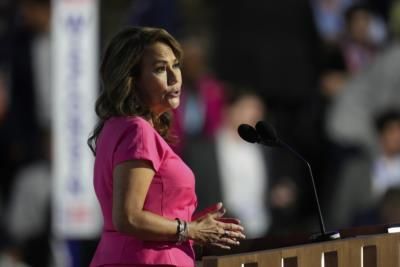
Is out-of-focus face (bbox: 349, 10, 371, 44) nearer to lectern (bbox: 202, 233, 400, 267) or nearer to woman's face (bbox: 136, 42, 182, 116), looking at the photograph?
woman's face (bbox: 136, 42, 182, 116)

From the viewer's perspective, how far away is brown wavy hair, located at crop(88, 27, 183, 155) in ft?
21.6

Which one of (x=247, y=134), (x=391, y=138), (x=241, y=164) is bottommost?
(x=241, y=164)

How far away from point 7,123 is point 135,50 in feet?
28.4

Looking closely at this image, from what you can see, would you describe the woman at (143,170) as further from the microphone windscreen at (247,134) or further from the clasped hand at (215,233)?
the microphone windscreen at (247,134)

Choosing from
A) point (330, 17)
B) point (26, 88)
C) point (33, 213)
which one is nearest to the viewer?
point (33, 213)

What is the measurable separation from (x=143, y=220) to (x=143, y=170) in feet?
0.60

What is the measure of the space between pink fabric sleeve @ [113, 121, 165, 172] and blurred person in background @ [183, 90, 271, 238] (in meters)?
7.03

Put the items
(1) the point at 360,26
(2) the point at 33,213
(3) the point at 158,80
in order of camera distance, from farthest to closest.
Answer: (1) the point at 360,26 → (2) the point at 33,213 → (3) the point at 158,80

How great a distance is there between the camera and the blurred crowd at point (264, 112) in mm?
13570

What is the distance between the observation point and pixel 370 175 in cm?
1331

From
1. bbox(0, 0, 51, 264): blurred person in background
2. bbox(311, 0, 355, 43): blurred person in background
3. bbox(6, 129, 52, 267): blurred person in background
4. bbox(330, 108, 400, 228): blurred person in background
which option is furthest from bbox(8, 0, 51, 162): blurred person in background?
bbox(330, 108, 400, 228): blurred person in background

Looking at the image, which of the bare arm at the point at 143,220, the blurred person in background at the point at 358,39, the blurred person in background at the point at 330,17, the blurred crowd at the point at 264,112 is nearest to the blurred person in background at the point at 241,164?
the blurred crowd at the point at 264,112

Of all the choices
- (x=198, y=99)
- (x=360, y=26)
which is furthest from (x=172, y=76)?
(x=360, y=26)

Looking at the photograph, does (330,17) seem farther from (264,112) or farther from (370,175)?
(370,175)
